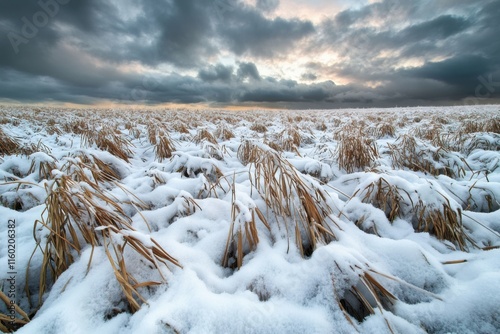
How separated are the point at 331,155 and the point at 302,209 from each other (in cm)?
210

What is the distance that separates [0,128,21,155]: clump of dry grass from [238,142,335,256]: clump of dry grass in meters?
4.16

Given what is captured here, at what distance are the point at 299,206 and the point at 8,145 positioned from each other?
4.73 meters

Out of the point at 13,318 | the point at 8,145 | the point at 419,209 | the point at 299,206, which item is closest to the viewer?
the point at 13,318

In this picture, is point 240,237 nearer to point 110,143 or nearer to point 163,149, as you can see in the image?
point 163,149

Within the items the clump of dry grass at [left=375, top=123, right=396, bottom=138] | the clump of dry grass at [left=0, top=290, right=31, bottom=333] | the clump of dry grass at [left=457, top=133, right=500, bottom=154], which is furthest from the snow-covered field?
the clump of dry grass at [left=375, top=123, right=396, bottom=138]

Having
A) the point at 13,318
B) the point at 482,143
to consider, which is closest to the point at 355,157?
the point at 482,143

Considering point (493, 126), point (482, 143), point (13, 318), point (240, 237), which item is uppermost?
point (493, 126)

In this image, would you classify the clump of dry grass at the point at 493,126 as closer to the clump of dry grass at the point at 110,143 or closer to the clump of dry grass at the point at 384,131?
the clump of dry grass at the point at 384,131

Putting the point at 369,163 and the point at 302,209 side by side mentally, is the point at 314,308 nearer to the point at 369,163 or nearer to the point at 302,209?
the point at 302,209

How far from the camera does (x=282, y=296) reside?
1080 millimetres

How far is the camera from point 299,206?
61.9 inches

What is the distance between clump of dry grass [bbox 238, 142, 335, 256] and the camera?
143cm

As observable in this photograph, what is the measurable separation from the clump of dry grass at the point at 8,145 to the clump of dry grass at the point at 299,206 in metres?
4.16

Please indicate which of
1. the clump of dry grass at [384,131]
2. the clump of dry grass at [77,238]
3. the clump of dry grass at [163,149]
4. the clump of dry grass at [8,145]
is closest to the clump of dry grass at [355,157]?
the clump of dry grass at [77,238]
